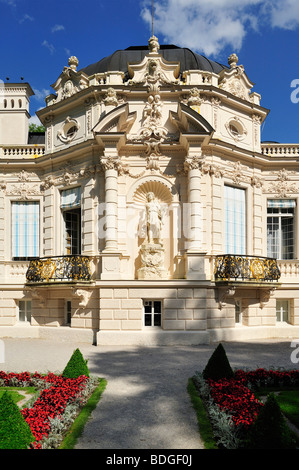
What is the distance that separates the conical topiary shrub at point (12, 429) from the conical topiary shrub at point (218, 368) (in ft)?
15.7

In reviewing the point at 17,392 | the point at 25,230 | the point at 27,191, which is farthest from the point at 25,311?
the point at 17,392

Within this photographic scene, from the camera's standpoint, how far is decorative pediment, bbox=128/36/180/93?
61.5 feet

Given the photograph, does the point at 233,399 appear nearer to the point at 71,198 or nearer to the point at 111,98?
the point at 71,198

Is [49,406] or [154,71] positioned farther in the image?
[154,71]

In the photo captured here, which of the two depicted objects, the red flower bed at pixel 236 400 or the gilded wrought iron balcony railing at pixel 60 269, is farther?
the gilded wrought iron balcony railing at pixel 60 269

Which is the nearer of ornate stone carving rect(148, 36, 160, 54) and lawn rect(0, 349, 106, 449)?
lawn rect(0, 349, 106, 449)

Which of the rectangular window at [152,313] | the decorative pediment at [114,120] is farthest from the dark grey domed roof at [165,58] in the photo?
the rectangular window at [152,313]

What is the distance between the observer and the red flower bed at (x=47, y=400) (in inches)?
263

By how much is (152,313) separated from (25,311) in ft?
24.4

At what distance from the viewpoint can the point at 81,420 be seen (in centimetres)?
753

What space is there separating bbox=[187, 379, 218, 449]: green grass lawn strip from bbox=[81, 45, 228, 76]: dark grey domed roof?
1662 cm

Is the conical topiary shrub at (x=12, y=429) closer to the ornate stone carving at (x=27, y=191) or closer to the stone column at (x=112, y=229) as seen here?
the stone column at (x=112, y=229)

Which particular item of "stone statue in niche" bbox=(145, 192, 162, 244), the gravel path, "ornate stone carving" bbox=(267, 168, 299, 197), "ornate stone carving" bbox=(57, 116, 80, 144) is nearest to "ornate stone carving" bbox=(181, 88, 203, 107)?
"stone statue in niche" bbox=(145, 192, 162, 244)

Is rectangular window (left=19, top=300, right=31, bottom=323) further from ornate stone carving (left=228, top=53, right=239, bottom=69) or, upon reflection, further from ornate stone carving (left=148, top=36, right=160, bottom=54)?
ornate stone carving (left=228, top=53, right=239, bottom=69)
